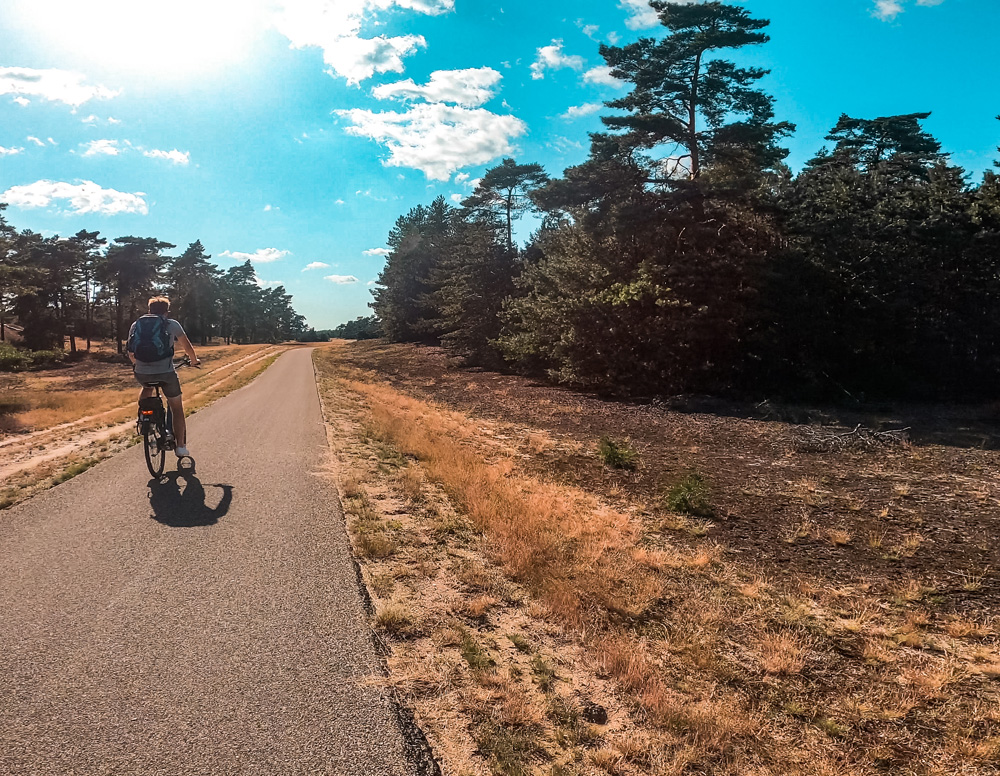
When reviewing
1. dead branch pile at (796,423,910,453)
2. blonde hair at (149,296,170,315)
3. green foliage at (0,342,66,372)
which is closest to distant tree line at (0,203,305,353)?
green foliage at (0,342,66,372)

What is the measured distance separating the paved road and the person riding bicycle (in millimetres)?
1310

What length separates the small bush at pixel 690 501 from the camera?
7.62m

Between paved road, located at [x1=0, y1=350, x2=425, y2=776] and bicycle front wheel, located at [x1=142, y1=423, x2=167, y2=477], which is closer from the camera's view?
paved road, located at [x1=0, y1=350, x2=425, y2=776]

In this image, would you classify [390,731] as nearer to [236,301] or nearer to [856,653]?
[856,653]

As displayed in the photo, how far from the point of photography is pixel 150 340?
681cm

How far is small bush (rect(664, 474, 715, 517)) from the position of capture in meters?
7.62

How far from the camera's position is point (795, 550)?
6289mm

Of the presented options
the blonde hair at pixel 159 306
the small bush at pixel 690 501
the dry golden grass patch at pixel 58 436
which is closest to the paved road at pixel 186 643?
the dry golden grass patch at pixel 58 436

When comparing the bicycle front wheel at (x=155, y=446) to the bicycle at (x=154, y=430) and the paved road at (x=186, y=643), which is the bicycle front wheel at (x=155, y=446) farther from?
the paved road at (x=186, y=643)

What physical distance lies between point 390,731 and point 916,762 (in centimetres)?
282

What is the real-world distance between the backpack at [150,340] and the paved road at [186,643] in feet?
5.72

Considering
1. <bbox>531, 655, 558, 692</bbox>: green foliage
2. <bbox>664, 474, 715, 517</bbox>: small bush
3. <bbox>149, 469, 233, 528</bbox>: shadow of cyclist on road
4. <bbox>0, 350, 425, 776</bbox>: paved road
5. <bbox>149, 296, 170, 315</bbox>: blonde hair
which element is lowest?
<bbox>664, 474, 715, 517</bbox>: small bush

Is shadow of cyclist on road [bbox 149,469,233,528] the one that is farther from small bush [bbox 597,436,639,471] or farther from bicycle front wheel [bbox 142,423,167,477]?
small bush [bbox 597,436,639,471]

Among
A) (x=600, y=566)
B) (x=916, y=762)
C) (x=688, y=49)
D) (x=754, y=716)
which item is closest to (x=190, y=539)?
(x=600, y=566)
